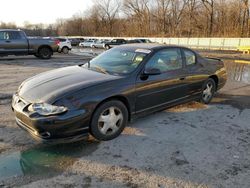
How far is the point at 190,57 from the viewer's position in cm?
586

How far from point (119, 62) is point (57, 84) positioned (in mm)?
1353

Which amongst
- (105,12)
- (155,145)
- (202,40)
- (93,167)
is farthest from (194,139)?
(105,12)

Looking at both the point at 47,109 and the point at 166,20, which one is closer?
the point at 47,109

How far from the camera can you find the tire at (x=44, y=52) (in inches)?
656

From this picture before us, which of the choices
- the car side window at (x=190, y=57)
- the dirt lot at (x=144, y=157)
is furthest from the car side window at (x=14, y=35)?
the car side window at (x=190, y=57)

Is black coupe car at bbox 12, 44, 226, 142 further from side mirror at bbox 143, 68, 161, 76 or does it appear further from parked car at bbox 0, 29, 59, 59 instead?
parked car at bbox 0, 29, 59, 59

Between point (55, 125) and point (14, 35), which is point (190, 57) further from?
point (14, 35)

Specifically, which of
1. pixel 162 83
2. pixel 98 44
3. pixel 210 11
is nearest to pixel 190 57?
pixel 162 83

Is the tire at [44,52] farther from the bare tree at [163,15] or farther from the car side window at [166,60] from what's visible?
the bare tree at [163,15]

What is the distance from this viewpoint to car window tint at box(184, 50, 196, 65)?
5.73m

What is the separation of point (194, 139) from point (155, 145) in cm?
73

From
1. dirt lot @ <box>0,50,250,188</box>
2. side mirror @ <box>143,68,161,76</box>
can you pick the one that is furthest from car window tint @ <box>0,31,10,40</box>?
side mirror @ <box>143,68,161,76</box>

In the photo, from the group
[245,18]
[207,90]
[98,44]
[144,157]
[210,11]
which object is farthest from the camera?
[210,11]

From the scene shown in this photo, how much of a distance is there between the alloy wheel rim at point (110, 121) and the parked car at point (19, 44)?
13.1 metres
